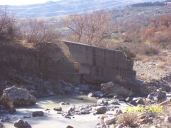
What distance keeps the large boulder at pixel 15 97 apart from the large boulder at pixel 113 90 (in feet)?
18.3

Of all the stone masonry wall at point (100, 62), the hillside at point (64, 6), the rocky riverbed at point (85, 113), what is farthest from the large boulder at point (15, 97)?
the hillside at point (64, 6)

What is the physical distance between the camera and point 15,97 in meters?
14.6

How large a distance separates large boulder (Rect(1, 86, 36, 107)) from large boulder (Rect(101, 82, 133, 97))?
18.3ft

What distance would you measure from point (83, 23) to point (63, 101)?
14453 mm

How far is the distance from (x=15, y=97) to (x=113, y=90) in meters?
6.68

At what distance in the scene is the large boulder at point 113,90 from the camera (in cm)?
1941

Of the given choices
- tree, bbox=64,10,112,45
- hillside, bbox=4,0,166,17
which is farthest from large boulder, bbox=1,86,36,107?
hillside, bbox=4,0,166,17

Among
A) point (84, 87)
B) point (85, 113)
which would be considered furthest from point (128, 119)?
point (84, 87)

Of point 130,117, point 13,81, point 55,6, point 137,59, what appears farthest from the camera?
point 55,6

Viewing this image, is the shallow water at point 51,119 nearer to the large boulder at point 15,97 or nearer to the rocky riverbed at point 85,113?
the rocky riverbed at point 85,113

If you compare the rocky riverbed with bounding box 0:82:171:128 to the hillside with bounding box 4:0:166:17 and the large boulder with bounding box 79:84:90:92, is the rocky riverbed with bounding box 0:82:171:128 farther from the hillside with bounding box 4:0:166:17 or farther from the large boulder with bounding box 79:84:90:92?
the hillside with bounding box 4:0:166:17

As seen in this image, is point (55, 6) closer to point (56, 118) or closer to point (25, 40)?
point (25, 40)

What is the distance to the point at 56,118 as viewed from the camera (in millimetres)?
12641

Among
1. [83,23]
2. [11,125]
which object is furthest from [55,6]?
[11,125]
